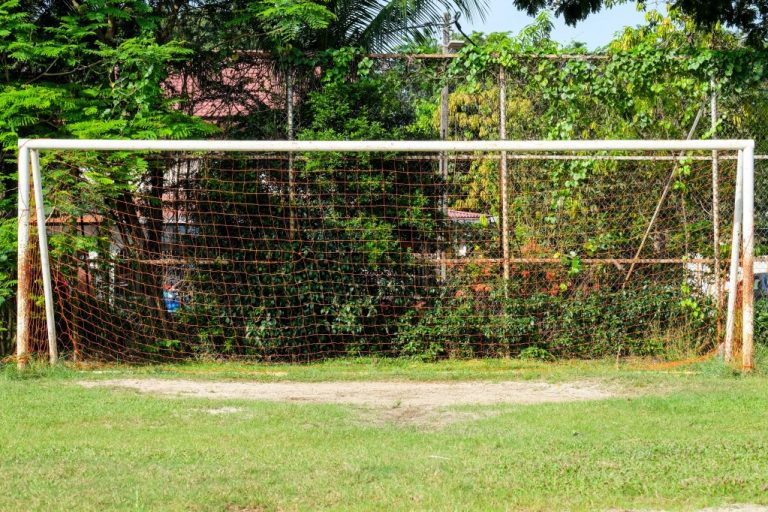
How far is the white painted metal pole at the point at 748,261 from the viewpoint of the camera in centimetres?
977

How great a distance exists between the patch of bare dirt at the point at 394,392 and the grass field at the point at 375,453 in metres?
0.28

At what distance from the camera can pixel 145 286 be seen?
11.0m

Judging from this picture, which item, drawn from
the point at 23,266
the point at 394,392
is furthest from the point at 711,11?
the point at 23,266

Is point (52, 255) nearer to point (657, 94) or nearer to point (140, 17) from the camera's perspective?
point (140, 17)

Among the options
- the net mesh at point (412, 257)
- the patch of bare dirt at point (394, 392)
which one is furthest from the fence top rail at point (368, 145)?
the patch of bare dirt at point (394, 392)

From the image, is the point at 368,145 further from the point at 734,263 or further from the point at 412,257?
the point at 734,263

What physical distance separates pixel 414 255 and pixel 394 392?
2529mm

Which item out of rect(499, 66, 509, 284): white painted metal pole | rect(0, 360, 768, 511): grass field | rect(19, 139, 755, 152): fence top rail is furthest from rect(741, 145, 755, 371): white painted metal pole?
rect(499, 66, 509, 284): white painted metal pole

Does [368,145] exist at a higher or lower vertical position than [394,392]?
higher

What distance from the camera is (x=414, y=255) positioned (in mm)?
11242

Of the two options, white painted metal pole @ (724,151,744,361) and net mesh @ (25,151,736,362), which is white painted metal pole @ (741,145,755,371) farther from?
net mesh @ (25,151,736,362)

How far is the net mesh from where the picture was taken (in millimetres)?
11047

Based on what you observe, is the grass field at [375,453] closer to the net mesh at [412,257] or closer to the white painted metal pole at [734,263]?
the white painted metal pole at [734,263]

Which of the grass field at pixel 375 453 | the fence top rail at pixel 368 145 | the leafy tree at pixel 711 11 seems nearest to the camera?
the grass field at pixel 375 453
